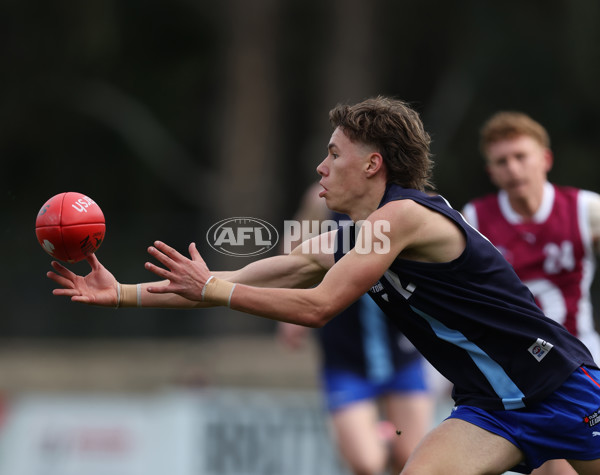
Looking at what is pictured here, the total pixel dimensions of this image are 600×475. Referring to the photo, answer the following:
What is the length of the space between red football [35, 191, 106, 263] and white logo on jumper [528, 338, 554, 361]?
209 cm

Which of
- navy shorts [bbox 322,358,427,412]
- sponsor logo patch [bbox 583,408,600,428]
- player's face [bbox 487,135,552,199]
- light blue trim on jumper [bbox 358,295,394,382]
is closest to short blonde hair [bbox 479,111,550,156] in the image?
player's face [bbox 487,135,552,199]

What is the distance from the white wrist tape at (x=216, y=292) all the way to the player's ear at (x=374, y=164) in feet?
2.79

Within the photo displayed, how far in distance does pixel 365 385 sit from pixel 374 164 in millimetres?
3429

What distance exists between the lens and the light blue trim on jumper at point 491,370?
4.42 meters

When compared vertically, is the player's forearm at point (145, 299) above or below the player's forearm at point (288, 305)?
above

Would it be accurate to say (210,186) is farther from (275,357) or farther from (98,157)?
(275,357)

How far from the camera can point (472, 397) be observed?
4.53 meters

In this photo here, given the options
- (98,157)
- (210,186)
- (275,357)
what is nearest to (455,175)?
(210,186)

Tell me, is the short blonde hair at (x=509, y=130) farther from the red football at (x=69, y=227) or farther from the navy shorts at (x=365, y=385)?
A: the red football at (x=69, y=227)

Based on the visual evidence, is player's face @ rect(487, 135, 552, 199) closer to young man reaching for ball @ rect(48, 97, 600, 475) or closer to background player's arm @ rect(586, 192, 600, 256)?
background player's arm @ rect(586, 192, 600, 256)

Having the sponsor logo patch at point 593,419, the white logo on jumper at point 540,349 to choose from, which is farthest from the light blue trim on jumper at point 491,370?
the sponsor logo patch at point 593,419

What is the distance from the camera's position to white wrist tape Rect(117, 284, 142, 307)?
475cm

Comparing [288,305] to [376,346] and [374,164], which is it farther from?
[376,346]

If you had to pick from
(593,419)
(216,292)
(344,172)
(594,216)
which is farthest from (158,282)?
(594,216)
